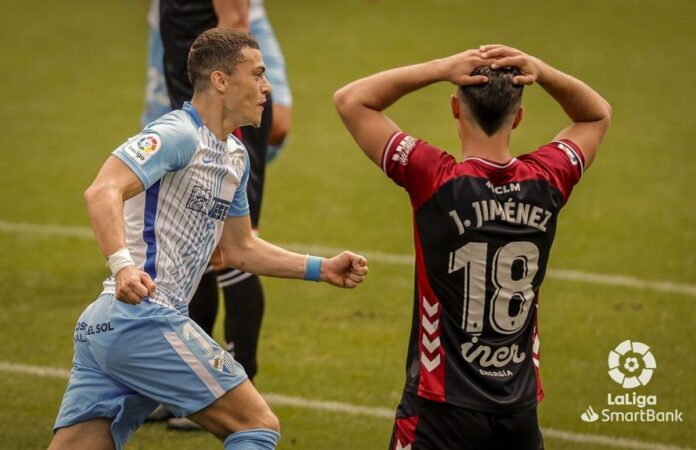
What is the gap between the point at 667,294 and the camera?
30.8 feet

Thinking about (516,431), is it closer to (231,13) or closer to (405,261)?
(231,13)

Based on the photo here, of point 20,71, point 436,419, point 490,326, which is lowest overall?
point 20,71

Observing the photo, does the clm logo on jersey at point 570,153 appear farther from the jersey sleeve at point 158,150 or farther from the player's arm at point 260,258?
the jersey sleeve at point 158,150

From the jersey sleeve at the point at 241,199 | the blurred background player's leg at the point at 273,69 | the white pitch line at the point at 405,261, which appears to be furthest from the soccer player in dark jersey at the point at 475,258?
the white pitch line at the point at 405,261

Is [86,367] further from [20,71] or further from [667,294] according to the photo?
[20,71]

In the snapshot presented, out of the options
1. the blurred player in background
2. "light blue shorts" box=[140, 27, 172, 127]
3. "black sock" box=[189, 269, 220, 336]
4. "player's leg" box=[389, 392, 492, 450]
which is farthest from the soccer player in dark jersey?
"light blue shorts" box=[140, 27, 172, 127]

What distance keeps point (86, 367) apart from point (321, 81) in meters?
11.0

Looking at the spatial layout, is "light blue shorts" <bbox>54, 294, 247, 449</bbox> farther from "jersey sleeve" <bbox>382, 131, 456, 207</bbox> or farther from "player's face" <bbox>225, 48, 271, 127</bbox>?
"jersey sleeve" <bbox>382, 131, 456, 207</bbox>

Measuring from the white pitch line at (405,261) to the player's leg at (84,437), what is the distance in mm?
5258

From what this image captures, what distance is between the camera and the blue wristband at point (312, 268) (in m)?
5.41

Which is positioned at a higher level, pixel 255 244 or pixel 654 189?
pixel 255 244

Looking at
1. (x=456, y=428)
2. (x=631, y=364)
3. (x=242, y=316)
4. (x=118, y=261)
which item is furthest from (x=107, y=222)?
(x=631, y=364)

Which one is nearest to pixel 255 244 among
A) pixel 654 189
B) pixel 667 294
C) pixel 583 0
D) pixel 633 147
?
pixel 667 294

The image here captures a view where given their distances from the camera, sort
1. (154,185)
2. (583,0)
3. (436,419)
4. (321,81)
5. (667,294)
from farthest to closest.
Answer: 1. (583,0)
2. (321,81)
3. (667,294)
4. (154,185)
5. (436,419)
